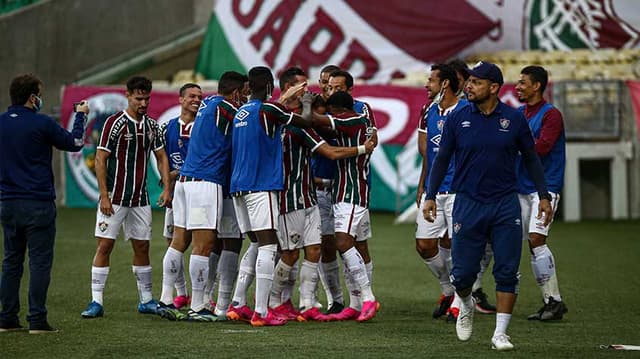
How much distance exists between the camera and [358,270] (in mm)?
9758

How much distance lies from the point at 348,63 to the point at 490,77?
1478cm

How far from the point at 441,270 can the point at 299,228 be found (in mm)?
1481

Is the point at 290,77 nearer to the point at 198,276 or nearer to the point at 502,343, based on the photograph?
the point at 198,276

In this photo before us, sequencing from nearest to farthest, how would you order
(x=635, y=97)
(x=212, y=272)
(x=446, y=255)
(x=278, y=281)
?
1. (x=278, y=281)
2. (x=446, y=255)
3. (x=212, y=272)
4. (x=635, y=97)

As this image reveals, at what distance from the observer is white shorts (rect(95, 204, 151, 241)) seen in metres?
10.1

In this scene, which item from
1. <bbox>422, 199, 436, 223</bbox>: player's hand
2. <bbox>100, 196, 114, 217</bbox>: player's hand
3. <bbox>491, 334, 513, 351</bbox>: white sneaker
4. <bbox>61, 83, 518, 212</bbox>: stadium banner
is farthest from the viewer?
<bbox>61, 83, 518, 212</bbox>: stadium banner

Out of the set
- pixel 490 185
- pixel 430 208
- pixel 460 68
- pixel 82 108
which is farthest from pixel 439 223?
pixel 82 108

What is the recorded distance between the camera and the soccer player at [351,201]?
977 centimetres

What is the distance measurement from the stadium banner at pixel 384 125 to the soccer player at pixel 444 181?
33.2 ft

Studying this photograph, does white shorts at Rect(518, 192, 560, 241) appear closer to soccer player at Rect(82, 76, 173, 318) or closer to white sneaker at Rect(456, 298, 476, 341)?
white sneaker at Rect(456, 298, 476, 341)

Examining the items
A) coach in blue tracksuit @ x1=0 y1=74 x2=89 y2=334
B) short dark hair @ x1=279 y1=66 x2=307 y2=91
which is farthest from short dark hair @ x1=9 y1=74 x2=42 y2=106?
short dark hair @ x1=279 y1=66 x2=307 y2=91

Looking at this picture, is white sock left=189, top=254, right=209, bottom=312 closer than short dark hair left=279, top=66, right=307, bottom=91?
Yes

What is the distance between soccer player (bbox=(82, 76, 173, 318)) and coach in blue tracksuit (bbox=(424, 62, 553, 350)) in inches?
119

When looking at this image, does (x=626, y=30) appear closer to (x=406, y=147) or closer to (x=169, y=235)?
(x=406, y=147)
